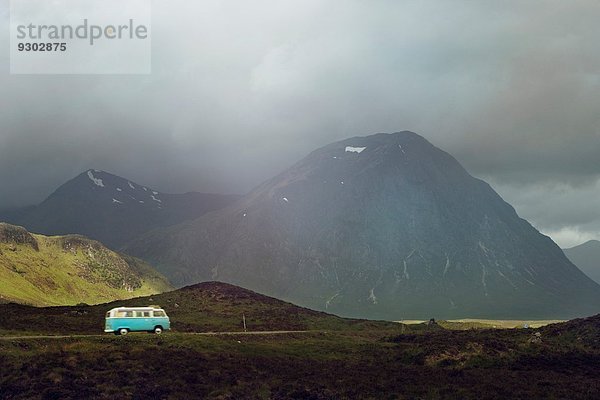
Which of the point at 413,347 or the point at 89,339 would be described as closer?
the point at 89,339

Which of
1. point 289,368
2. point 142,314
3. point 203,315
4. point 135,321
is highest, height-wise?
point 142,314

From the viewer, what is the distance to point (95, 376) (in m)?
54.4

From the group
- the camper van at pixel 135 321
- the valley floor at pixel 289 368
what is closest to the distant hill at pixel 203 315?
the camper van at pixel 135 321

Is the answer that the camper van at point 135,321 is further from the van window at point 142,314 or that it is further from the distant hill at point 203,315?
the distant hill at point 203,315

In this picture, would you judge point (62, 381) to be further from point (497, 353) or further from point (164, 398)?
point (497, 353)

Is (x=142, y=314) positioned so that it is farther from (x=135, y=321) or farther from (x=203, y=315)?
(x=203, y=315)

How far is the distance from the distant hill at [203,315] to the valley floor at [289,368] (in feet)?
91.2

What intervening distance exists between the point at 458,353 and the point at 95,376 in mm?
45986

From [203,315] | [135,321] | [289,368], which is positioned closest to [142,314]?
[135,321]

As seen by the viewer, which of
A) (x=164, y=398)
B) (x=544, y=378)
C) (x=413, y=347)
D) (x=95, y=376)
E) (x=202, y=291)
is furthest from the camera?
(x=202, y=291)

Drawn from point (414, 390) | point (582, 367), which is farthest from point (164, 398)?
point (582, 367)

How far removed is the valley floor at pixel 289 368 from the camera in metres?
52.7

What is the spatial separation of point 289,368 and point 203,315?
64.8m

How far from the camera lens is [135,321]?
7519 cm
